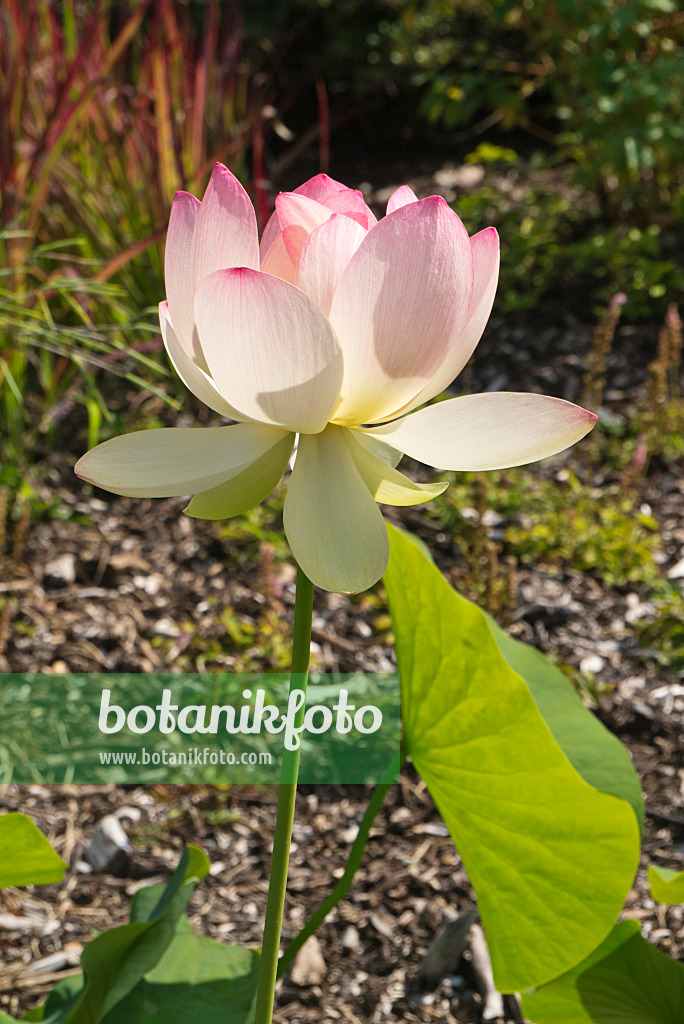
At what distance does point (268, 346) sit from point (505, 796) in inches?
14.9

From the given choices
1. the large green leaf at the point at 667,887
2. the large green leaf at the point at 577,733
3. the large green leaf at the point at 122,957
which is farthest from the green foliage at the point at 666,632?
the large green leaf at the point at 122,957

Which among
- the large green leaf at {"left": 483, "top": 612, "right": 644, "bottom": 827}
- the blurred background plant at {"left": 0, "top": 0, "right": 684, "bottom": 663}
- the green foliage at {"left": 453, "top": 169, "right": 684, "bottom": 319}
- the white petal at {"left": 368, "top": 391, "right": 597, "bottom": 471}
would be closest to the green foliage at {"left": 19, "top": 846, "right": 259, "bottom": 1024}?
the large green leaf at {"left": 483, "top": 612, "right": 644, "bottom": 827}

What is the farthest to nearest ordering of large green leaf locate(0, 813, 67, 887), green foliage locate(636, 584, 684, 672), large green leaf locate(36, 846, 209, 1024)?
green foliage locate(636, 584, 684, 672)
large green leaf locate(36, 846, 209, 1024)
large green leaf locate(0, 813, 67, 887)

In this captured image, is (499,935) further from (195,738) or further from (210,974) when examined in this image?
(195,738)

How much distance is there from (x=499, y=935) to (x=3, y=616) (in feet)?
3.64

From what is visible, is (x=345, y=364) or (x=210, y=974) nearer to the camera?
(x=345, y=364)

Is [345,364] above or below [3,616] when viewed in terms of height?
below

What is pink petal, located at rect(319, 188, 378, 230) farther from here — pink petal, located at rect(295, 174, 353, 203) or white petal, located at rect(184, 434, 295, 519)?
white petal, located at rect(184, 434, 295, 519)

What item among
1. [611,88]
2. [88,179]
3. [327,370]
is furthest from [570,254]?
[327,370]

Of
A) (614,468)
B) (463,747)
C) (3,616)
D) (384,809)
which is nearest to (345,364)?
(463,747)

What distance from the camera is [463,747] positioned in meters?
0.65

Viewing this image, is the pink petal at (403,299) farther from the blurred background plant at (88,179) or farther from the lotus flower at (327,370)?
the blurred background plant at (88,179)

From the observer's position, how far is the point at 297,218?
0.48 m

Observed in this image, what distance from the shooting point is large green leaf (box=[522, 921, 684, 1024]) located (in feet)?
2.31
